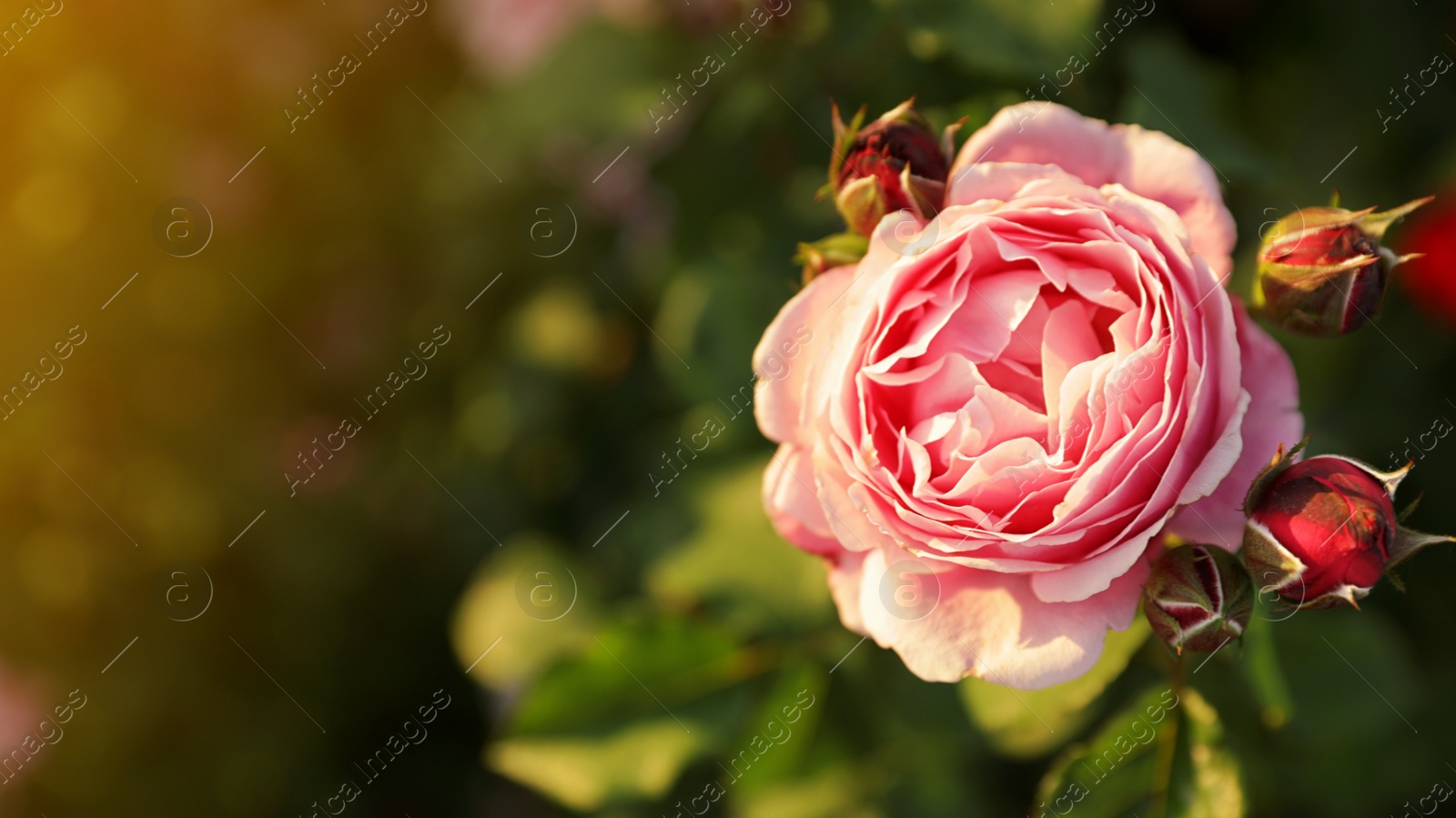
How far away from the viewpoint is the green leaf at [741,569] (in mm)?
1549

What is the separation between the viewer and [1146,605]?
974 millimetres

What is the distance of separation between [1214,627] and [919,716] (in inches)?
25.4

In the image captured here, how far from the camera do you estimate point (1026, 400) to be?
104 centimetres

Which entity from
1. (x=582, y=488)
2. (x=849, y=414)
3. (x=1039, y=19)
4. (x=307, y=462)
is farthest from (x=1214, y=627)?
(x=307, y=462)

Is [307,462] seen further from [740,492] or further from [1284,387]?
[1284,387]

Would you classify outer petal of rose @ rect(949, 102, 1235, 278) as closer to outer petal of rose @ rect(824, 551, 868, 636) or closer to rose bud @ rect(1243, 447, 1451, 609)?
rose bud @ rect(1243, 447, 1451, 609)

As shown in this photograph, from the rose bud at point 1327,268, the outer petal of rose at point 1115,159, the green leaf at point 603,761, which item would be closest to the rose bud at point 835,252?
the outer petal of rose at point 1115,159

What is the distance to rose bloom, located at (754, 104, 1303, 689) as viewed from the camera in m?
0.92

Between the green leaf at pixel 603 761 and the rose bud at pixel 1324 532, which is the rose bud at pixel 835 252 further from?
the green leaf at pixel 603 761

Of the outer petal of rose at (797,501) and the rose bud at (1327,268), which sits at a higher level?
the outer petal of rose at (797,501)

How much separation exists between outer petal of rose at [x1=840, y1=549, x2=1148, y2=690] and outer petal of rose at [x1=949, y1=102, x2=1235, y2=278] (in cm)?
36

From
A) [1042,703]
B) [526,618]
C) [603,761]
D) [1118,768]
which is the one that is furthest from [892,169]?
[526,618]

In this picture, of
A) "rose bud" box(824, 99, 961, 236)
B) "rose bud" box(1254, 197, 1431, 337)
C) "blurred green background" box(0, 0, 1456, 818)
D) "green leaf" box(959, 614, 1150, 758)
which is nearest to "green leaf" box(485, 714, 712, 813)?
"blurred green background" box(0, 0, 1456, 818)

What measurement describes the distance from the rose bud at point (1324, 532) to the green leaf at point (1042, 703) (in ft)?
0.77
